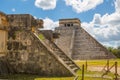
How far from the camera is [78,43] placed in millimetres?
46312

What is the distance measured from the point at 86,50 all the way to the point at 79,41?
296 cm

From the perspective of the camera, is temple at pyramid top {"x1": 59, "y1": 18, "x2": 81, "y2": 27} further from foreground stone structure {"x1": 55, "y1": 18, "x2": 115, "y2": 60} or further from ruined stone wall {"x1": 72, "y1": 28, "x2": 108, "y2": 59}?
ruined stone wall {"x1": 72, "y1": 28, "x2": 108, "y2": 59}

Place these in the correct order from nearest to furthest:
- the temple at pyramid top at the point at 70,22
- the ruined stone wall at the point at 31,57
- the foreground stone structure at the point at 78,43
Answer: the ruined stone wall at the point at 31,57
the foreground stone structure at the point at 78,43
the temple at pyramid top at the point at 70,22

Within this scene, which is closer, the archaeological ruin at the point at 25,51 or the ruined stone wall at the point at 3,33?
the archaeological ruin at the point at 25,51

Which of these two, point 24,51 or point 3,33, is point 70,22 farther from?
point 3,33

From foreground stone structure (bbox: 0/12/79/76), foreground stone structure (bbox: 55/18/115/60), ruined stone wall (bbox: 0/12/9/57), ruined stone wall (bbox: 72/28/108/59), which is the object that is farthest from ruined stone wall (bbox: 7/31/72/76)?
ruined stone wall (bbox: 72/28/108/59)

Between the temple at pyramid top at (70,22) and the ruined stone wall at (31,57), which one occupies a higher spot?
the temple at pyramid top at (70,22)

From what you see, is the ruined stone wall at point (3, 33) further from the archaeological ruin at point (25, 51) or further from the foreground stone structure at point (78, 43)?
the foreground stone structure at point (78, 43)

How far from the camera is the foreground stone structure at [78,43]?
42.9 meters

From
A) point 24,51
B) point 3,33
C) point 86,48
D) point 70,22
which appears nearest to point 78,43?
point 86,48

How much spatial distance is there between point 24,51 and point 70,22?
123 ft

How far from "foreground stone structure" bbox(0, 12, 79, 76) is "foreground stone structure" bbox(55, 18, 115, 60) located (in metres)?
30.9

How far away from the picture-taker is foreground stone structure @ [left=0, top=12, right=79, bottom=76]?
1116cm

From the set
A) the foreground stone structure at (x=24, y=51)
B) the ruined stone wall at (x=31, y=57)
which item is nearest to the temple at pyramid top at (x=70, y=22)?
the foreground stone structure at (x=24, y=51)
